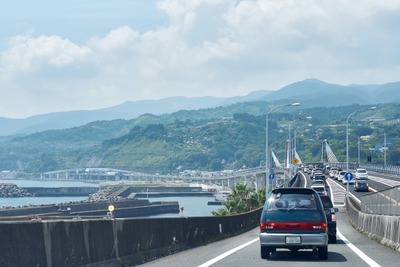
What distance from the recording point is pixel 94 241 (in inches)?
693

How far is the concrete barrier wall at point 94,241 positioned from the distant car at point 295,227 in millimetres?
2954

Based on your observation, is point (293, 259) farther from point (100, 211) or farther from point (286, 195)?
point (100, 211)

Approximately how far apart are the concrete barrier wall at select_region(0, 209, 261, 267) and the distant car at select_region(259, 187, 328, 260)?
9.69 feet

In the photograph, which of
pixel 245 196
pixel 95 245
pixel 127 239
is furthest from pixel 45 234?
pixel 245 196

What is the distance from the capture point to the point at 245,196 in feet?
277

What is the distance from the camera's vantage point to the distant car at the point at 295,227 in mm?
21250

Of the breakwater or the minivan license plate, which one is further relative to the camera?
the breakwater

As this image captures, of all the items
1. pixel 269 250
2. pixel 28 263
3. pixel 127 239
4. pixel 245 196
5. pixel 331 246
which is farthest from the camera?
pixel 245 196

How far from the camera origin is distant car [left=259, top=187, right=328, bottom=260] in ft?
69.7

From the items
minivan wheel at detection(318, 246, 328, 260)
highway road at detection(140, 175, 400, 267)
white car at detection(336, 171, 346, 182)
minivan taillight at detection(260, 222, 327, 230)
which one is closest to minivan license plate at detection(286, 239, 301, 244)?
minivan taillight at detection(260, 222, 327, 230)

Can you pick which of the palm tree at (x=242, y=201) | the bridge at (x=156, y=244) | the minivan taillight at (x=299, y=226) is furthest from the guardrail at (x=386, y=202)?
the palm tree at (x=242, y=201)

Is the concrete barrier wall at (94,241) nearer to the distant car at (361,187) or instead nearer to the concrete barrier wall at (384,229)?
the concrete barrier wall at (384,229)

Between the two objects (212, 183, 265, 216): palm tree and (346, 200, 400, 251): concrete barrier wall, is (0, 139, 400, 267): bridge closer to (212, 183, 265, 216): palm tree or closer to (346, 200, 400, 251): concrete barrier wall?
(346, 200, 400, 251): concrete barrier wall

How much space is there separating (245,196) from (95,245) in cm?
6706
